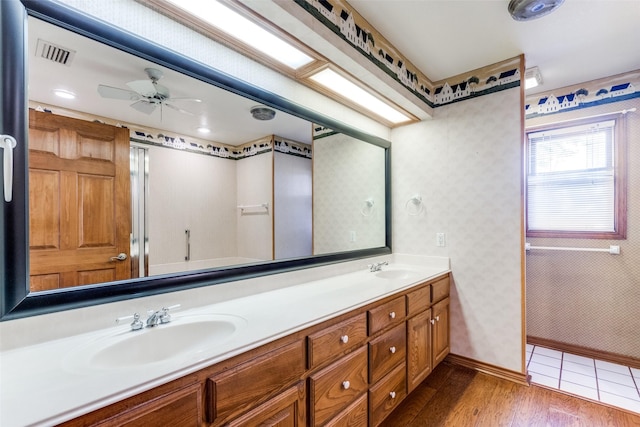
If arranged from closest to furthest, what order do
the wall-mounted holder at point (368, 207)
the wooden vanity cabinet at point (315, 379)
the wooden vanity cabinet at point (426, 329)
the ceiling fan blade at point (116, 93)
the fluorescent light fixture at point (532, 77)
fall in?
the wooden vanity cabinet at point (315, 379) → the ceiling fan blade at point (116, 93) → the wooden vanity cabinet at point (426, 329) → the fluorescent light fixture at point (532, 77) → the wall-mounted holder at point (368, 207)

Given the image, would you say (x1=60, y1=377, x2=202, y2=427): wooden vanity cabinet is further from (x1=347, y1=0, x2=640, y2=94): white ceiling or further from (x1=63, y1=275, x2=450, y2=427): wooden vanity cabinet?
(x1=347, y1=0, x2=640, y2=94): white ceiling

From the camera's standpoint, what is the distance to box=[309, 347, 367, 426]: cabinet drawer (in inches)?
47.4

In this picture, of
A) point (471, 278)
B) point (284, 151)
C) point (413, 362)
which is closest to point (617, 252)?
point (471, 278)

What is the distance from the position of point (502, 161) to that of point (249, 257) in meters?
2.04

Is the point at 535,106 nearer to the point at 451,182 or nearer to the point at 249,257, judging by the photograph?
the point at 451,182

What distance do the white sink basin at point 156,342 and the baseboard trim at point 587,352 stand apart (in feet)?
10.0

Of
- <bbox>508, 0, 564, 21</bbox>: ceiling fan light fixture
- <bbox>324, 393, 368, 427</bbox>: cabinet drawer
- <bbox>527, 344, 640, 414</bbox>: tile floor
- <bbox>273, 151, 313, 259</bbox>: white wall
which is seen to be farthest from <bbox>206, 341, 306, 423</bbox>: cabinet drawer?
<bbox>527, 344, 640, 414</bbox>: tile floor

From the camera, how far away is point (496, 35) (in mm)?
1902

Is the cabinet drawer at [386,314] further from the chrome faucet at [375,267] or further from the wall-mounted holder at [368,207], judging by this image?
the wall-mounted holder at [368,207]

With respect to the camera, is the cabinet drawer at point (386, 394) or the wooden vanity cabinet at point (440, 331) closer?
the cabinet drawer at point (386, 394)

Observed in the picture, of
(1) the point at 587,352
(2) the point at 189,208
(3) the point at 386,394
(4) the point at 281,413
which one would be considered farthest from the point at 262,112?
(1) the point at 587,352

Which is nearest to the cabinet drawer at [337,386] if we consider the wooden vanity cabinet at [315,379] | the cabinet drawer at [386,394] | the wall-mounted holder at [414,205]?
the wooden vanity cabinet at [315,379]

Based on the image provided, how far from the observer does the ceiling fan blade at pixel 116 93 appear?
1135mm

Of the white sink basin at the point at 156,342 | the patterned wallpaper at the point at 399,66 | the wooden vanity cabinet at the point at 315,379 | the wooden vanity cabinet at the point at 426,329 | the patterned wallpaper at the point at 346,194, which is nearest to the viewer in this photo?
the wooden vanity cabinet at the point at 315,379
